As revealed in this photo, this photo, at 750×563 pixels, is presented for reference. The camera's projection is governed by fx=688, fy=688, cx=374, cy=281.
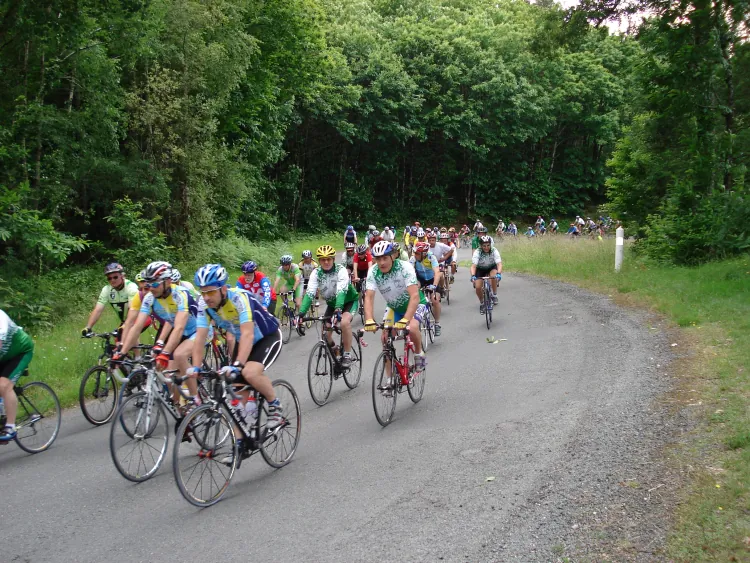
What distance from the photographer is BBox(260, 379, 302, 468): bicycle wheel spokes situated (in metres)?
7.09

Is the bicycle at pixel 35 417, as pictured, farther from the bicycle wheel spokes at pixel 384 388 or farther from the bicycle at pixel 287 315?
the bicycle at pixel 287 315

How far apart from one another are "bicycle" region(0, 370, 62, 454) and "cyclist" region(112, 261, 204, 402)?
3.48ft

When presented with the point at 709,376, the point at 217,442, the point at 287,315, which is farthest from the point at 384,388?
the point at 287,315

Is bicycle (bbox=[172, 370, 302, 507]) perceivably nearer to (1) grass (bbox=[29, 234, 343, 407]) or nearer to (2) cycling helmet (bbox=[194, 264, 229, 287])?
(2) cycling helmet (bbox=[194, 264, 229, 287])

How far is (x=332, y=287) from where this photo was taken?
36.7 feet

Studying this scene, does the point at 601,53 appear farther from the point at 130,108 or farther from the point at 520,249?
the point at 130,108

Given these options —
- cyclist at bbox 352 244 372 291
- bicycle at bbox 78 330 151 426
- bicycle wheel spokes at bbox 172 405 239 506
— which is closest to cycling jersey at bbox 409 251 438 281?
cyclist at bbox 352 244 372 291

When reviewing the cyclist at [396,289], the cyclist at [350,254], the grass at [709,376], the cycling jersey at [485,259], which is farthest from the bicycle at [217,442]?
the cyclist at [350,254]

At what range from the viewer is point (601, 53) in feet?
214

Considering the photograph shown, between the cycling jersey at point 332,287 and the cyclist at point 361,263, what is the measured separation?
588 centimetres

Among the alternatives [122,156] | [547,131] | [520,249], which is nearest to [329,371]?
[122,156]

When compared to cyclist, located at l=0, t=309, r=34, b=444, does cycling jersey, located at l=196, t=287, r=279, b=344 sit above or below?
above

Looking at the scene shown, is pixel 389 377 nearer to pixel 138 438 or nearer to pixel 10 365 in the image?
pixel 138 438

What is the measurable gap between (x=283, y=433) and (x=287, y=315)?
29.3 ft
